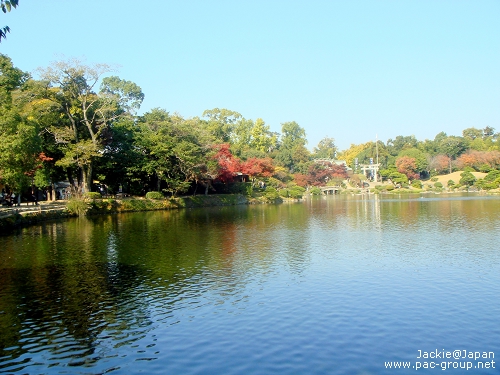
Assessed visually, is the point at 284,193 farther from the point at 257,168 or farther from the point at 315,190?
the point at 315,190

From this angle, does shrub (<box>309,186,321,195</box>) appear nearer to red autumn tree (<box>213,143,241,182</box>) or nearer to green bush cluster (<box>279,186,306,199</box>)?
green bush cluster (<box>279,186,306,199</box>)

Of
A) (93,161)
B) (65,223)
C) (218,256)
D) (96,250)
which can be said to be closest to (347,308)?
(218,256)

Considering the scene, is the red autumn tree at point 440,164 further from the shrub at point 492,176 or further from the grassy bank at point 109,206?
the grassy bank at point 109,206

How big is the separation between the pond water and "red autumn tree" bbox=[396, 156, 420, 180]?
6697 cm

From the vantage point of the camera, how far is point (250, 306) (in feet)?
37.3

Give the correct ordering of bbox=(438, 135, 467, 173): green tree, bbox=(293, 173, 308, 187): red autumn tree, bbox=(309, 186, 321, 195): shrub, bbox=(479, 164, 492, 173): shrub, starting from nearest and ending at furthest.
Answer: bbox=(479, 164, 492, 173): shrub
bbox=(309, 186, 321, 195): shrub
bbox=(293, 173, 308, 187): red autumn tree
bbox=(438, 135, 467, 173): green tree

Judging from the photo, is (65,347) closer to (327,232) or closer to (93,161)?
(327,232)

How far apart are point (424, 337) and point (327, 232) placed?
16066 mm

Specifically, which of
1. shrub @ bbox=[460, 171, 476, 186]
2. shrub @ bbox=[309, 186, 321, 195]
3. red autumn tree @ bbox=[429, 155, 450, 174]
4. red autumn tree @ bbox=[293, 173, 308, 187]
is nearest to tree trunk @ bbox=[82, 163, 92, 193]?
red autumn tree @ bbox=[293, 173, 308, 187]

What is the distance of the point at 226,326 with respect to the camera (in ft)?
32.7

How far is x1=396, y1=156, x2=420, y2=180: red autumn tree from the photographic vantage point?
85688 millimetres

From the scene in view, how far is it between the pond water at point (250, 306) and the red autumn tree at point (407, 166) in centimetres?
6697

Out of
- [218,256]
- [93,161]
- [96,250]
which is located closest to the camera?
[218,256]

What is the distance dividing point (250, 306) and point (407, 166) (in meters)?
80.4
